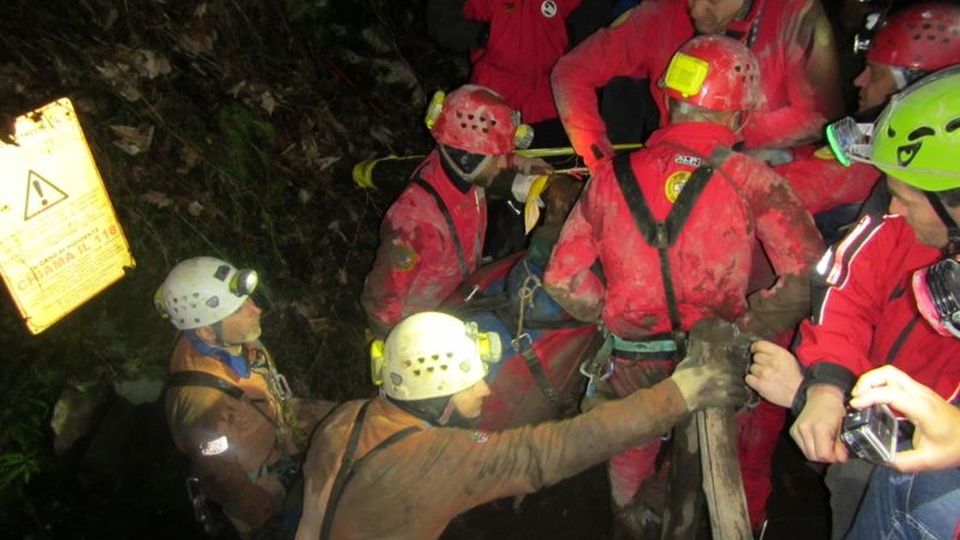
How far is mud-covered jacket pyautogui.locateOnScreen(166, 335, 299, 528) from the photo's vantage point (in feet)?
11.5

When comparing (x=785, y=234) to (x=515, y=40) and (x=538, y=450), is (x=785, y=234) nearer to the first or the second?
(x=538, y=450)

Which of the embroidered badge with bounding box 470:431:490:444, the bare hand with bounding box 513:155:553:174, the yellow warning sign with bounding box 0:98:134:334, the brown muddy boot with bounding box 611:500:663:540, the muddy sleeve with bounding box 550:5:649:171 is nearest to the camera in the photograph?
the embroidered badge with bounding box 470:431:490:444

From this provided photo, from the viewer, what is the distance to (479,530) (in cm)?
489

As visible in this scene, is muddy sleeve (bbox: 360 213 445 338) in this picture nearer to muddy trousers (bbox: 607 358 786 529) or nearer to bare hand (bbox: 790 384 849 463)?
muddy trousers (bbox: 607 358 786 529)

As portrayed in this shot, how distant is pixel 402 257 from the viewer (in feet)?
13.3

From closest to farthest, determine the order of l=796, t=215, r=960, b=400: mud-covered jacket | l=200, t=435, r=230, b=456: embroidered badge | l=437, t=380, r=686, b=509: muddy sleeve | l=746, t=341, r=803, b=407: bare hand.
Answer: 1. l=796, t=215, r=960, b=400: mud-covered jacket
2. l=746, t=341, r=803, b=407: bare hand
3. l=437, t=380, r=686, b=509: muddy sleeve
4. l=200, t=435, r=230, b=456: embroidered badge

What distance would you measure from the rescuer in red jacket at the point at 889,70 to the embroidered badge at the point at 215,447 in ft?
11.6

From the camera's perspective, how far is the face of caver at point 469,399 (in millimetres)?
3080

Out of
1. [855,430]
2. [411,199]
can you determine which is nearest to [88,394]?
[411,199]

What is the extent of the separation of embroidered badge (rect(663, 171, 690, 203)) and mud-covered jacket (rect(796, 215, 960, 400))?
0.66 m

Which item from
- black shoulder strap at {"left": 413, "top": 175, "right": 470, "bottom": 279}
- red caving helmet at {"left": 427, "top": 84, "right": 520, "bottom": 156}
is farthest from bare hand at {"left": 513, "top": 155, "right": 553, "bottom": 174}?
black shoulder strap at {"left": 413, "top": 175, "right": 470, "bottom": 279}

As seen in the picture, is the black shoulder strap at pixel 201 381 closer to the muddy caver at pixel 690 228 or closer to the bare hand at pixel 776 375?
the muddy caver at pixel 690 228

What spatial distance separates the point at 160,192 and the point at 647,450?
4.02 m

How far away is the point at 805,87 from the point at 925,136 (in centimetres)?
190
